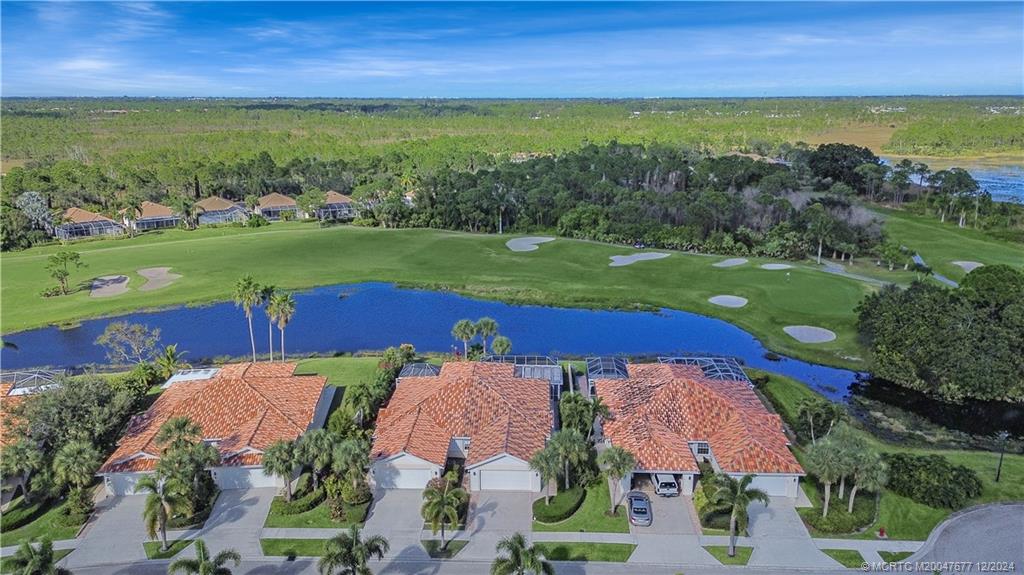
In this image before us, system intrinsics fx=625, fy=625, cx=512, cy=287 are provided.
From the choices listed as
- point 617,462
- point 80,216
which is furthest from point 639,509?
point 80,216

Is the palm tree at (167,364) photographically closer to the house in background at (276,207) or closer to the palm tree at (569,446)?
the palm tree at (569,446)

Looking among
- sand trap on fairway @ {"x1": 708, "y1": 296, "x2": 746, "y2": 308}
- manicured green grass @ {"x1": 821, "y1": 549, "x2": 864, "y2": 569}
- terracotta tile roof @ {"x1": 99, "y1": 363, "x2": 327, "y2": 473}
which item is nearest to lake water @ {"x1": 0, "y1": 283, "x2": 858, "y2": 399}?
sand trap on fairway @ {"x1": 708, "y1": 296, "x2": 746, "y2": 308}

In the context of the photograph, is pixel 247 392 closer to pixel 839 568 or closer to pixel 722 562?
pixel 722 562

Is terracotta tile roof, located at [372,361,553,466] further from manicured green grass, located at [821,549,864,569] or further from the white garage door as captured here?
manicured green grass, located at [821,549,864,569]

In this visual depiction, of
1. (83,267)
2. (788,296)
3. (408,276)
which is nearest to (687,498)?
(788,296)

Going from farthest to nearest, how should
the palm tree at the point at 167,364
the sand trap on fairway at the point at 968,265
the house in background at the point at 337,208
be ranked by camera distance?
the house in background at the point at 337,208 < the sand trap on fairway at the point at 968,265 < the palm tree at the point at 167,364

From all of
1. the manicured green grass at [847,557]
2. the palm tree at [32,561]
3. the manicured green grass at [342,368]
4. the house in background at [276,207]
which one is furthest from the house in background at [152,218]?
the manicured green grass at [847,557]

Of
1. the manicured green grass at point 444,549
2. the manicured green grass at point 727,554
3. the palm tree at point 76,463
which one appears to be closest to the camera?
the manicured green grass at point 727,554
